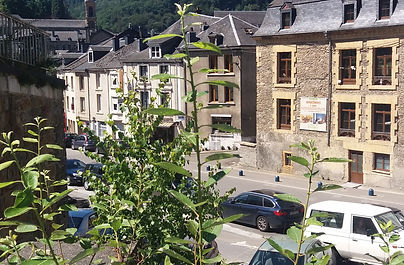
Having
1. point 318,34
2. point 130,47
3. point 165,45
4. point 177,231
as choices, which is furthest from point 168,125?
point 177,231

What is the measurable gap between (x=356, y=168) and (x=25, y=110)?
70.6 feet

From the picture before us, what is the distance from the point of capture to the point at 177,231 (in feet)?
17.2

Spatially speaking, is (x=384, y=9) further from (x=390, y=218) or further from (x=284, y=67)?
(x=390, y=218)

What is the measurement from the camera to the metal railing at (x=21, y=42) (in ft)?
30.2

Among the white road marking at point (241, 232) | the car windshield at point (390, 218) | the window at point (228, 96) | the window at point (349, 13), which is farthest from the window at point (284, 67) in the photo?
the car windshield at point (390, 218)

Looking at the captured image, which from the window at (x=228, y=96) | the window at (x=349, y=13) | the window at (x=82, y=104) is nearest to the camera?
the window at (x=349, y=13)

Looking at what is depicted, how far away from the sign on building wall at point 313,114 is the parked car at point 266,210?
414 inches

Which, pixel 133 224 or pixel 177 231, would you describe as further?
pixel 177 231

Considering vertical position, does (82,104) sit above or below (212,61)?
below

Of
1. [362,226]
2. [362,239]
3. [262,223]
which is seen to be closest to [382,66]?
[262,223]

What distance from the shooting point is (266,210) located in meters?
18.5

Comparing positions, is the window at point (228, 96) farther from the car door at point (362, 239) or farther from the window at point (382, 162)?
the car door at point (362, 239)

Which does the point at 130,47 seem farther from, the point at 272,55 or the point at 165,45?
the point at 272,55

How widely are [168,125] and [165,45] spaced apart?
6.62 m
